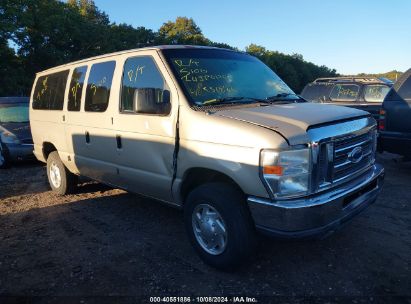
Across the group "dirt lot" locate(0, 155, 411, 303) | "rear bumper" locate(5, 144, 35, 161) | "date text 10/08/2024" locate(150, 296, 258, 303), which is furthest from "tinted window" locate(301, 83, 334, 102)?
"date text 10/08/2024" locate(150, 296, 258, 303)

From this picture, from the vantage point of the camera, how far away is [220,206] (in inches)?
128

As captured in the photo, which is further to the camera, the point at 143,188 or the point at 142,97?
the point at 143,188

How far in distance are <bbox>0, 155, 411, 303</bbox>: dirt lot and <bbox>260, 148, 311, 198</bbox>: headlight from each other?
927mm

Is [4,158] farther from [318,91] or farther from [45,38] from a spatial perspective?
[45,38]

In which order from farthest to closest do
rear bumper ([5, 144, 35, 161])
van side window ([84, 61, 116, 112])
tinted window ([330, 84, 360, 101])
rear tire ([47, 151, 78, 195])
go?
1. tinted window ([330, 84, 360, 101])
2. rear bumper ([5, 144, 35, 161])
3. rear tire ([47, 151, 78, 195])
4. van side window ([84, 61, 116, 112])

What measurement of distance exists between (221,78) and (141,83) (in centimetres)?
91

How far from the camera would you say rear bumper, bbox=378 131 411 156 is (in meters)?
6.31

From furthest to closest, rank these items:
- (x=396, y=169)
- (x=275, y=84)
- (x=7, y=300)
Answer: (x=396, y=169) → (x=275, y=84) → (x=7, y=300)

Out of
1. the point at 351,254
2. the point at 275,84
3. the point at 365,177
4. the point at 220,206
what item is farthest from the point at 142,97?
the point at 351,254

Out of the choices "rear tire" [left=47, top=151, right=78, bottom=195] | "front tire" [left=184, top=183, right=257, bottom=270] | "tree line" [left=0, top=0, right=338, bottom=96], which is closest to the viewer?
"front tire" [left=184, top=183, right=257, bottom=270]

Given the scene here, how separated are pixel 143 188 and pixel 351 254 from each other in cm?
236

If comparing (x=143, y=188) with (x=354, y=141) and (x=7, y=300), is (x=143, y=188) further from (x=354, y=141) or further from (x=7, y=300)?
(x=354, y=141)

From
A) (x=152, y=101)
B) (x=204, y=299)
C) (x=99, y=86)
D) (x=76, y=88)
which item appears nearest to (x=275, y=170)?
(x=204, y=299)

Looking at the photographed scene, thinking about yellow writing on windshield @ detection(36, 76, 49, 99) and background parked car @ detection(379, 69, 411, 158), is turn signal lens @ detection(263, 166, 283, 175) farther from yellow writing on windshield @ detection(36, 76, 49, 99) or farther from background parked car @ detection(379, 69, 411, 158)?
yellow writing on windshield @ detection(36, 76, 49, 99)
